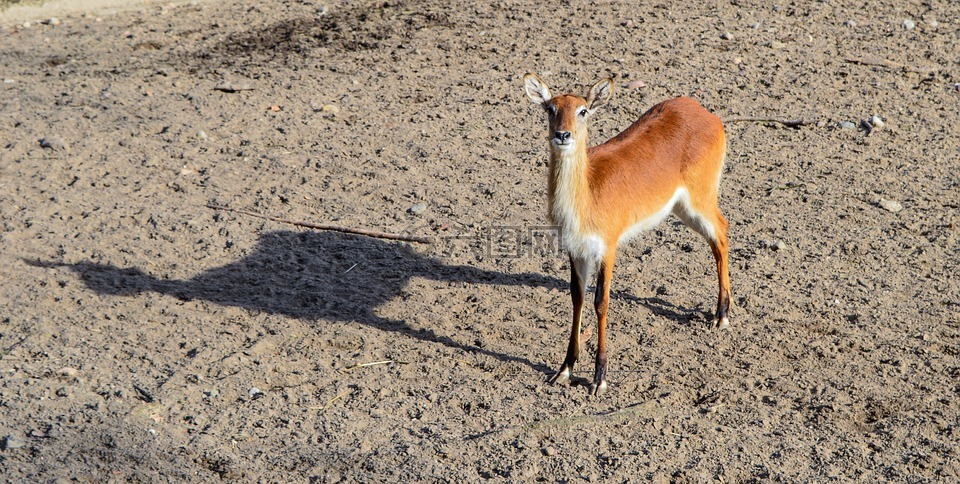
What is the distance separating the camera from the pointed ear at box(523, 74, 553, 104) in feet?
17.2

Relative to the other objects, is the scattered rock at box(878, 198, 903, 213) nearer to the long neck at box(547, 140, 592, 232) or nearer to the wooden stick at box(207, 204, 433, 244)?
the long neck at box(547, 140, 592, 232)

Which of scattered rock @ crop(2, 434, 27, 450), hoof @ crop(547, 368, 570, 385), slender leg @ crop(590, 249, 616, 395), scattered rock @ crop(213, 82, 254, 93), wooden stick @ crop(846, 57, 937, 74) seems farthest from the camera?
scattered rock @ crop(213, 82, 254, 93)

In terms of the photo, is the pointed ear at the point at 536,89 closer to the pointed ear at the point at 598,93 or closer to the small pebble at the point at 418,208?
the pointed ear at the point at 598,93

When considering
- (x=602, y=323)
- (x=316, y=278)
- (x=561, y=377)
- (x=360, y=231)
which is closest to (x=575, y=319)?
(x=602, y=323)

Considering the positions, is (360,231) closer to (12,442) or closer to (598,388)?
(598,388)

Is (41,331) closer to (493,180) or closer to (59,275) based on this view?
(59,275)

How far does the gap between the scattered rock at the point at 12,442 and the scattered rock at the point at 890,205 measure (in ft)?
19.4

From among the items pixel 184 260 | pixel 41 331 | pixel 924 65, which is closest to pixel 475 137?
pixel 184 260

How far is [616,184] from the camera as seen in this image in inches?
214

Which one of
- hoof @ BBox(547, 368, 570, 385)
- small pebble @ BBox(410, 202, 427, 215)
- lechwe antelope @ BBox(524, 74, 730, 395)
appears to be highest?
lechwe antelope @ BBox(524, 74, 730, 395)

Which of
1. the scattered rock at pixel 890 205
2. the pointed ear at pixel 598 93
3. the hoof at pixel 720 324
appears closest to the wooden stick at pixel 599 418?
the hoof at pixel 720 324

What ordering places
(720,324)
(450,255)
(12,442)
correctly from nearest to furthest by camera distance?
(12,442), (720,324), (450,255)

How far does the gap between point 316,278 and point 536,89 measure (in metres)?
2.17

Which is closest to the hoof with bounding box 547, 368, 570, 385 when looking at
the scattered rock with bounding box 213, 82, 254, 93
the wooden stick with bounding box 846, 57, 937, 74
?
the scattered rock with bounding box 213, 82, 254, 93
